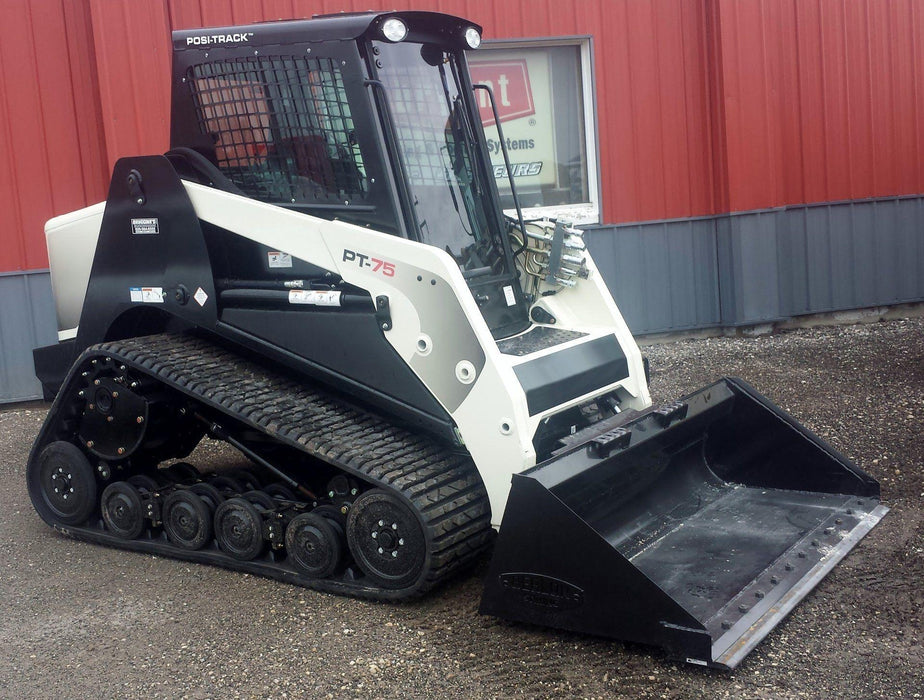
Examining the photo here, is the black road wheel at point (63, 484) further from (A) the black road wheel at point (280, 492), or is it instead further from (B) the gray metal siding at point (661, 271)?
(B) the gray metal siding at point (661, 271)

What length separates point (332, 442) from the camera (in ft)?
14.4

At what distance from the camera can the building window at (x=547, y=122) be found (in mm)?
9297

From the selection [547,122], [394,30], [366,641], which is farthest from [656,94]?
[366,641]

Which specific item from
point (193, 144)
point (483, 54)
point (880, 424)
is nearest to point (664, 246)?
point (483, 54)

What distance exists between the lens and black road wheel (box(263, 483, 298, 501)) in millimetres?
4773

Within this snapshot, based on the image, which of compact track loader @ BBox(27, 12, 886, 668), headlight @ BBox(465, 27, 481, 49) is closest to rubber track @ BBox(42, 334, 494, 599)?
compact track loader @ BBox(27, 12, 886, 668)

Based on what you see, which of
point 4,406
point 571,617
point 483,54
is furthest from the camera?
point 483,54

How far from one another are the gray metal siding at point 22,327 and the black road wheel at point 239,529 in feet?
14.3

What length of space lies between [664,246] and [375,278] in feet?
18.4

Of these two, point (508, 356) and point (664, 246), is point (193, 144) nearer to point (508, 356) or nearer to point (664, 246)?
point (508, 356)

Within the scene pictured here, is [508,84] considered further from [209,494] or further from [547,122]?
[209,494]

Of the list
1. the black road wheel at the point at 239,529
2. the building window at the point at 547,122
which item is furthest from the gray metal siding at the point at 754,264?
the black road wheel at the point at 239,529

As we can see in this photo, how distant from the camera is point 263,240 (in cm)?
477

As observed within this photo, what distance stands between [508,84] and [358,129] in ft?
16.4
